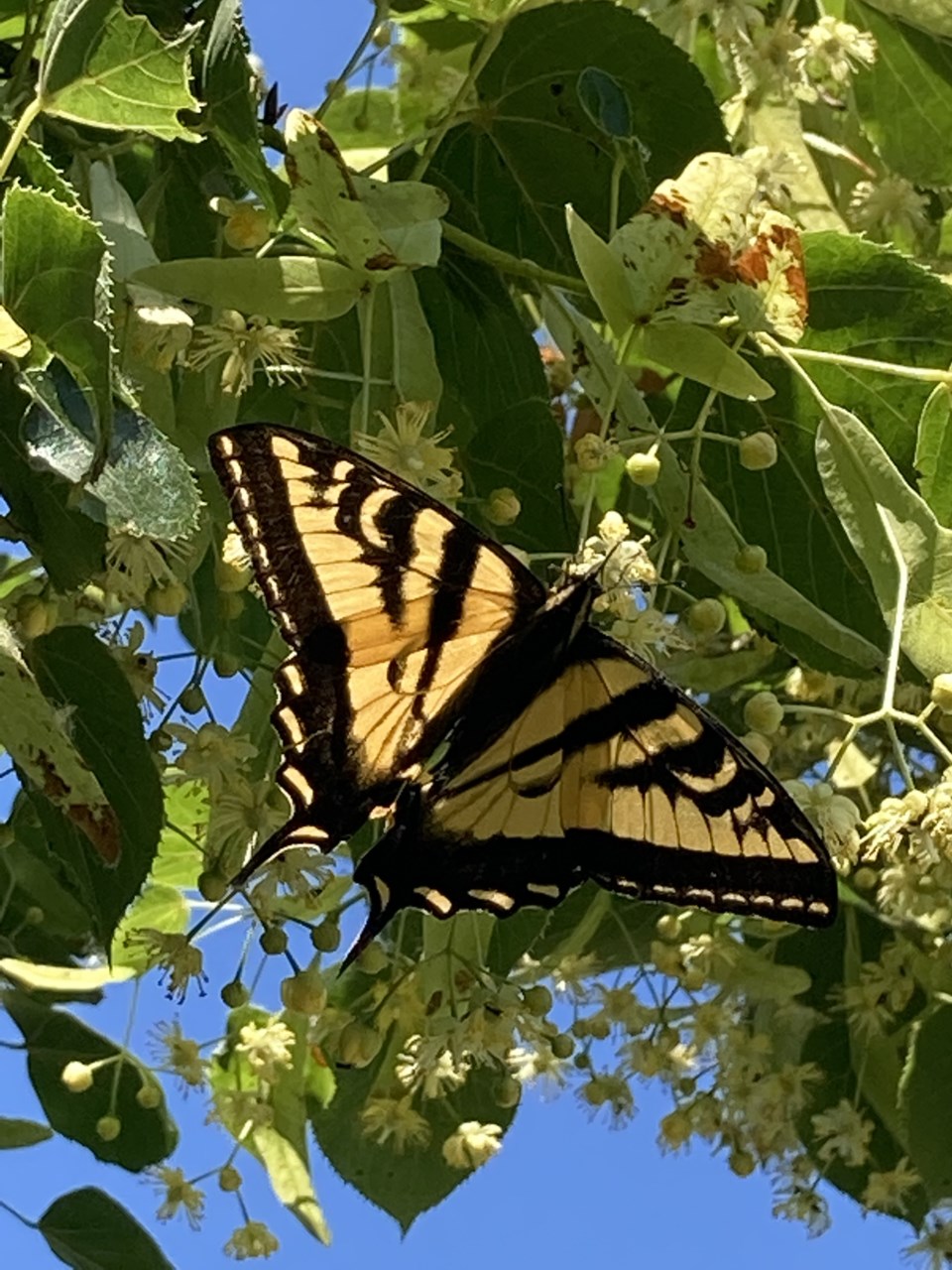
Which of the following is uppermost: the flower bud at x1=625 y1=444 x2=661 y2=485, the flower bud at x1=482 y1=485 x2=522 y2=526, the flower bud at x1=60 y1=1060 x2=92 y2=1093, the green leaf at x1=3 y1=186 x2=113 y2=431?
the flower bud at x1=482 y1=485 x2=522 y2=526

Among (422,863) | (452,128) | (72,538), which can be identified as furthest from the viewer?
(452,128)

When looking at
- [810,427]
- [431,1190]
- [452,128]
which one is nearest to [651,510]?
[810,427]

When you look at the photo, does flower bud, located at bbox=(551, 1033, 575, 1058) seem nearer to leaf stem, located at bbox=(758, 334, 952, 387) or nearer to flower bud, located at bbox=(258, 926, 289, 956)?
flower bud, located at bbox=(258, 926, 289, 956)

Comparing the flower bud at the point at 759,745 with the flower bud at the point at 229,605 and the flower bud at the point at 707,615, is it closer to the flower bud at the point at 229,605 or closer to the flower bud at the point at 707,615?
the flower bud at the point at 707,615

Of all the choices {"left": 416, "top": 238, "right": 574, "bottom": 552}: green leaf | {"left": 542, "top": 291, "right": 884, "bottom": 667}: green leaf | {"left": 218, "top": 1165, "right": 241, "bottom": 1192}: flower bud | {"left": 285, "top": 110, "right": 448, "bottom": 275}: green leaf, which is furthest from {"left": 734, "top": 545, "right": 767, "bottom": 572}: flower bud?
{"left": 218, "top": 1165, "right": 241, "bottom": 1192}: flower bud

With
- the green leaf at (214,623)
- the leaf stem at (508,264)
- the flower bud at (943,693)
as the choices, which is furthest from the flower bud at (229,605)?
the flower bud at (943,693)

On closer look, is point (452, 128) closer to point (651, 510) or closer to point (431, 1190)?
point (651, 510)

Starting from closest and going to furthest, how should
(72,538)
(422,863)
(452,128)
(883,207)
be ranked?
(72,538) < (422,863) < (452,128) < (883,207)
